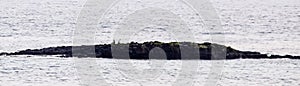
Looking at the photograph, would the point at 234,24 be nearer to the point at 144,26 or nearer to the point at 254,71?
the point at 144,26

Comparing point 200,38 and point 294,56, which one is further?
point 200,38

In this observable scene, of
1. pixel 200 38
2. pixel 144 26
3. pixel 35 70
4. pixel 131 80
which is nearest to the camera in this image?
pixel 131 80

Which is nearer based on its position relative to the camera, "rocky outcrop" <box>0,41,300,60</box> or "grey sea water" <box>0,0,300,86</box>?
"grey sea water" <box>0,0,300,86</box>

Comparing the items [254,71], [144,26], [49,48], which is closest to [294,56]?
[254,71]

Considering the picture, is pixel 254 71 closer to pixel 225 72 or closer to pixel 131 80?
pixel 225 72

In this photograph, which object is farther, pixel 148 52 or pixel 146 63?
pixel 148 52

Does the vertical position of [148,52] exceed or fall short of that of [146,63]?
it exceeds it

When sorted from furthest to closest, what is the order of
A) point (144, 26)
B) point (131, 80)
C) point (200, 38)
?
point (144, 26) → point (200, 38) → point (131, 80)

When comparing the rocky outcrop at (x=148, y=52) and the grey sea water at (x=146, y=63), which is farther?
the rocky outcrop at (x=148, y=52)
